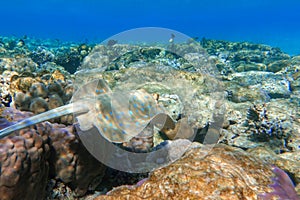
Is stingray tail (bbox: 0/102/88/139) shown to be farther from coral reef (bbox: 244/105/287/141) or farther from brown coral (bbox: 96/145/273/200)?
coral reef (bbox: 244/105/287/141)

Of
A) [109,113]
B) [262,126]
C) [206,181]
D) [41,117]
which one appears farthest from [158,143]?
[262,126]

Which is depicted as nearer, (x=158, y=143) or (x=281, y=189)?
(x=281, y=189)

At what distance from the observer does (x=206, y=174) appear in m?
2.47

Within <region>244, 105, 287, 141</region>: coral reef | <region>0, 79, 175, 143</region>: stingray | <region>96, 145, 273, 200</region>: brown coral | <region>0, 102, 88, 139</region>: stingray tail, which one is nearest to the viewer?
<region>96, 145, 273, 200</region>: brown coral

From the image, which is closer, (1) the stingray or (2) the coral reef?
(1) the stingray

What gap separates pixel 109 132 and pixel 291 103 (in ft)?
25.6

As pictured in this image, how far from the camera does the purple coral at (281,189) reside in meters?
2.47

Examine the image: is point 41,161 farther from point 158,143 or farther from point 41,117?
point 158,143

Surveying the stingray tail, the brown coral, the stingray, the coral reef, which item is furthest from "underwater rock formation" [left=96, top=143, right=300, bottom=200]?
the coral reef

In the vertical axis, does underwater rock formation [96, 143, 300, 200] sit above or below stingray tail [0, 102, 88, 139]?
below

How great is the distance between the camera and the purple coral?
8.09 ft

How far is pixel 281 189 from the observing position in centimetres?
265

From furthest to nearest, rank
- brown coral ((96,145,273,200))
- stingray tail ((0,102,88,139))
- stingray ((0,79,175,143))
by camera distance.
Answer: stingray ((0,79,175,143))
stingray tail ((0,102,88,139))
brown coral ((96,145,273,200))

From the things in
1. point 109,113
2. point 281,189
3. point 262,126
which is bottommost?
point 281,189
